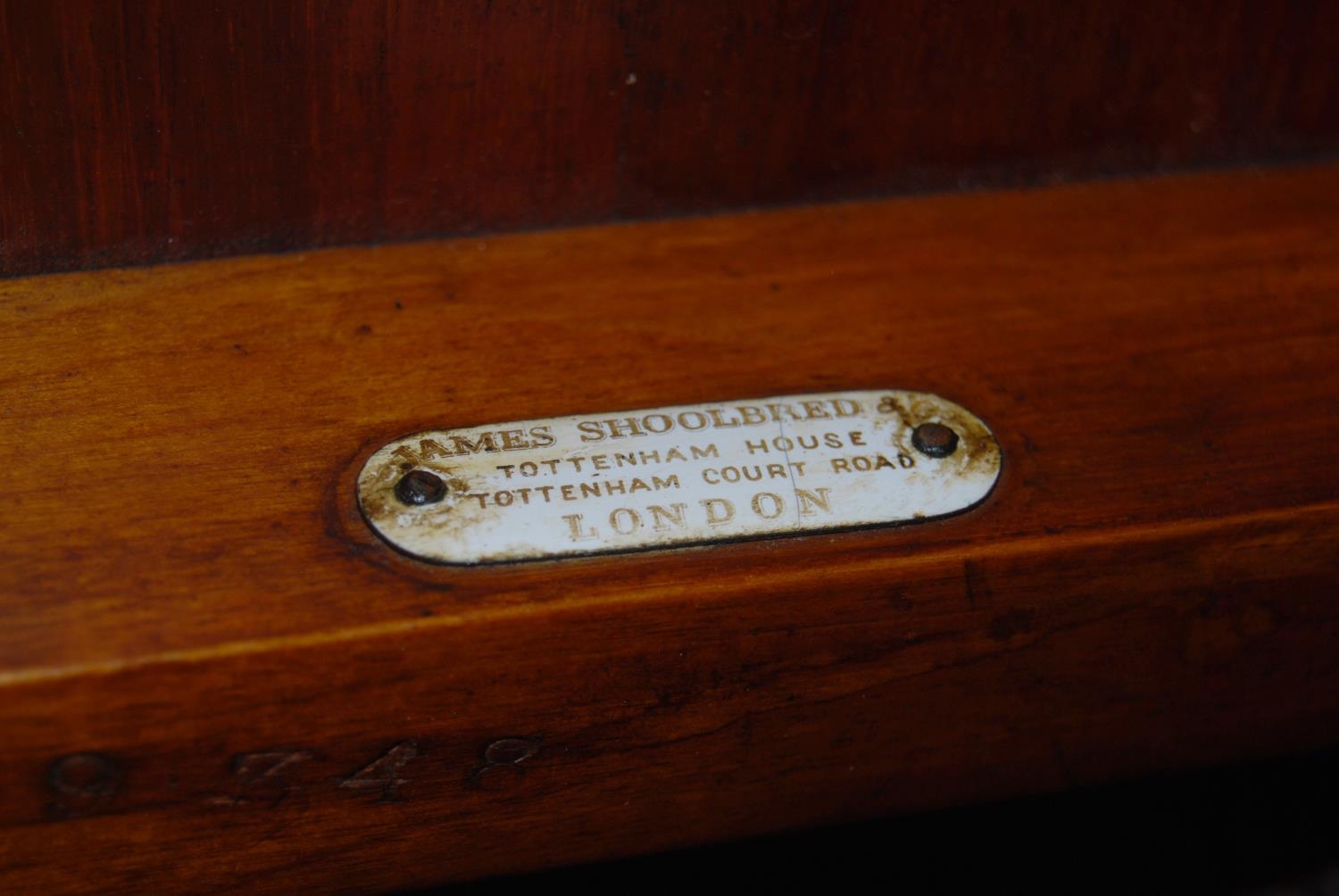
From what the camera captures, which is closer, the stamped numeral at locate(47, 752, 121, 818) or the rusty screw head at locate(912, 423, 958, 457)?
the stamped numeral at locate(47, 752, 121, 818)

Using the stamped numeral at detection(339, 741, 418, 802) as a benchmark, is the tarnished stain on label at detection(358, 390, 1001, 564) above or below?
→ above

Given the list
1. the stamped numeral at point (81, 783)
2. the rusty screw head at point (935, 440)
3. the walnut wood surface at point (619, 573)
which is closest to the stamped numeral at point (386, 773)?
the walnut wood surface at point (619, 573)

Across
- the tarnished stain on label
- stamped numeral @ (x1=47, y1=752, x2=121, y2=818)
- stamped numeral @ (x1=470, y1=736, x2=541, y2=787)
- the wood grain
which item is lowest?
stamped numeral @ (x1=470, y1=736, x2=541, y2=787)

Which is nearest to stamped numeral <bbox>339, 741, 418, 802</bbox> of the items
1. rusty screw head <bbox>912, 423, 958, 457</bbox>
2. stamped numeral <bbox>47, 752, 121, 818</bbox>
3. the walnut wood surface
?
the walnut wood surface

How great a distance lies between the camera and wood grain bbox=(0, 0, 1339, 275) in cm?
79

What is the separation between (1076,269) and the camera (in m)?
0.93

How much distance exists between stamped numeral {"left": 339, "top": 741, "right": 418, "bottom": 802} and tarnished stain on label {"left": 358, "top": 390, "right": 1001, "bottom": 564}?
0.10 metres

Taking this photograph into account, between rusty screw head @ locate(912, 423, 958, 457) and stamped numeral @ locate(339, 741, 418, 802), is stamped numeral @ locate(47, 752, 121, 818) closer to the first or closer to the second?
stamped numeral @ locate(339, 741, 418, 802)

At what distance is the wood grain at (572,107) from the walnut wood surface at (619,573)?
4 cm

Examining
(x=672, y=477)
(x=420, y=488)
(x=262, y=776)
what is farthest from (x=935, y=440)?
(x=262, y=776)

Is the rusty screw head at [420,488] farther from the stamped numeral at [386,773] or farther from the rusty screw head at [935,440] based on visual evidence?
the rusty screw head at [935,440]

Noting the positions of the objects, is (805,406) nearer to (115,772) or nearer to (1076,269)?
(1076,269)

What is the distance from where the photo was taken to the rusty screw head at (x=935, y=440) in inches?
30.4

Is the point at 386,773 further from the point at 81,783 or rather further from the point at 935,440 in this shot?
the point at 935,440
